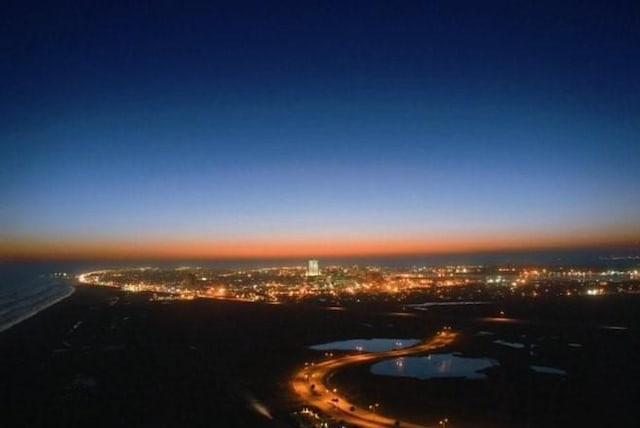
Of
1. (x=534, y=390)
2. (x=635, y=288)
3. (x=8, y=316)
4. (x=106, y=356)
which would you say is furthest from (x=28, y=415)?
(x=635, y=288)

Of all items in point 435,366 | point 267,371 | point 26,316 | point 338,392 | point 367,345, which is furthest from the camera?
Result: point 26,316

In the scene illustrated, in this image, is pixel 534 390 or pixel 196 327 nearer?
pixel 534 390

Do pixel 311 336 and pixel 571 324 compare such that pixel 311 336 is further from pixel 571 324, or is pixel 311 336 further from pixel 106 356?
pixel 571 324

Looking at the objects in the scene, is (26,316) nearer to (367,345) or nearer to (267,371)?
(367,345)

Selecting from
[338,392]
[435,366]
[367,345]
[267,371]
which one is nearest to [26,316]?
[367,345]

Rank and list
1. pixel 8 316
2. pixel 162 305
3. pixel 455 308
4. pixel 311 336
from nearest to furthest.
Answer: pixel 311 336, pixel 8 316, pixel 455 308, pixel 162 305

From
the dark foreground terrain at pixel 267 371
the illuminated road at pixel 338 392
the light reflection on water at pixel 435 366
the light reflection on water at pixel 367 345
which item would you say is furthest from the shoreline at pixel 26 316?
the light reflection on water at pixel 435 366

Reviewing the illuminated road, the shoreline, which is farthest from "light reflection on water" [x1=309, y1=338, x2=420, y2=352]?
the shoreline
